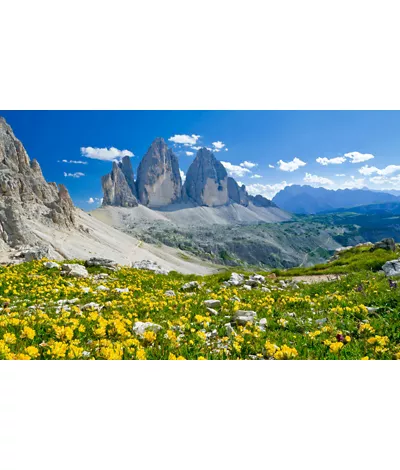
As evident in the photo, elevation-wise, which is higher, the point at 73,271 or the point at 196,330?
the point at 73,271

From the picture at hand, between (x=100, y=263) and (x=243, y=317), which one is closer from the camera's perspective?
(x=243, y=317)

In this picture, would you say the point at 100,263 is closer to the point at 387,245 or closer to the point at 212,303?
the point at 212,303

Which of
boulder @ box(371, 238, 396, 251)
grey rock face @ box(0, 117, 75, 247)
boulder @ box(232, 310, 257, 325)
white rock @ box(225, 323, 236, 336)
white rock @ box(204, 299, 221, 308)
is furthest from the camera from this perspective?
grey rock face @ box(0, 117, 75, 247)

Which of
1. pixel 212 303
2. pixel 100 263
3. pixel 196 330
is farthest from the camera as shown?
pixel 100 263

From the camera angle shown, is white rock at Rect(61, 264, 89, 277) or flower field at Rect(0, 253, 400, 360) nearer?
flower field at Rect(0, 253, 400, 360)

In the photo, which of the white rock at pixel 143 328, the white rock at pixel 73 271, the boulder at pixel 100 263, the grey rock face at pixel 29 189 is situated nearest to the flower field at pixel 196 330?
the white rock at pixel 143 328

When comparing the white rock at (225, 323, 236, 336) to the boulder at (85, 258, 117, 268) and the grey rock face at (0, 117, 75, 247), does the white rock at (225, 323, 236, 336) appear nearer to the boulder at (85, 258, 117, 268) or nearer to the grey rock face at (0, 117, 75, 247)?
the boulder at (85, 258, 117, 268)

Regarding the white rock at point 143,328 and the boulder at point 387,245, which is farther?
the boulder at point 387,245

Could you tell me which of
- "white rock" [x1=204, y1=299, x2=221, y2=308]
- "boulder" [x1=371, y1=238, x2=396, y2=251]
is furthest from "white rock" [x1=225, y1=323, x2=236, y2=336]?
"boulder" [x1=371, y1=238, x2=396, y2=251]

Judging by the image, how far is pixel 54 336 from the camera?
4.45 metres

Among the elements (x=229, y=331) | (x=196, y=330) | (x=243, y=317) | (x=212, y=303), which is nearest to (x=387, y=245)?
(x=212, y=303)

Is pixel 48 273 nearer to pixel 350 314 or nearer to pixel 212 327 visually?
pixel 212 327

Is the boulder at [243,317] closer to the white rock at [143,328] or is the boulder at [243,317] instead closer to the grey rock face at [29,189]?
the white rock at [143,328]

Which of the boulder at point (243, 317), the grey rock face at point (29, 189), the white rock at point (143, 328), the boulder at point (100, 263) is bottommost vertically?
the boulder at point (243, 317)
